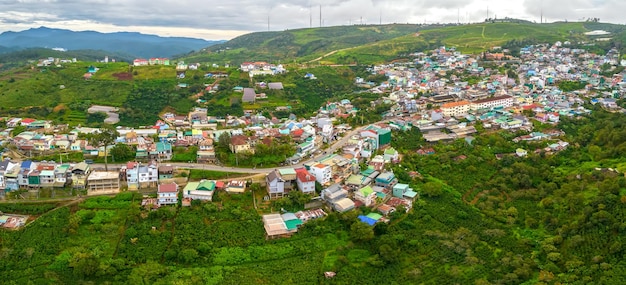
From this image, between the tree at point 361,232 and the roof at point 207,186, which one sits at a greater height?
the roof at point 207,186

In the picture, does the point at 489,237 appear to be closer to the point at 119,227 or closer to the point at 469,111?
the point at 119,227

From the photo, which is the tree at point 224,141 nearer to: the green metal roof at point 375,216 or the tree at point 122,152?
the tree at point 122,152

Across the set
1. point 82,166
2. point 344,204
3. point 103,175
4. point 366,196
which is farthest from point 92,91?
point 366,196

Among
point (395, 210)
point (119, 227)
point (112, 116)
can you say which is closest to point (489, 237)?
point (395, 210)

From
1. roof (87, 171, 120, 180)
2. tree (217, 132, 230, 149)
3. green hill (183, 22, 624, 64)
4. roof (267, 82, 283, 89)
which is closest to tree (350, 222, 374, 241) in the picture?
tree (217, 132, 230, 149)

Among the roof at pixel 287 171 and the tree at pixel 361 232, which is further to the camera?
the roof at pixel 287 171

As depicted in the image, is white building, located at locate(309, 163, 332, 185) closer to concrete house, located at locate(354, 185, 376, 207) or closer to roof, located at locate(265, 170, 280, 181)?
concrete house, located at locate(354, 185, 376, 207)

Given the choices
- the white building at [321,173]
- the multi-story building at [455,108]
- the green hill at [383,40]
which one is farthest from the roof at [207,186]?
the green hill at [383,40]
